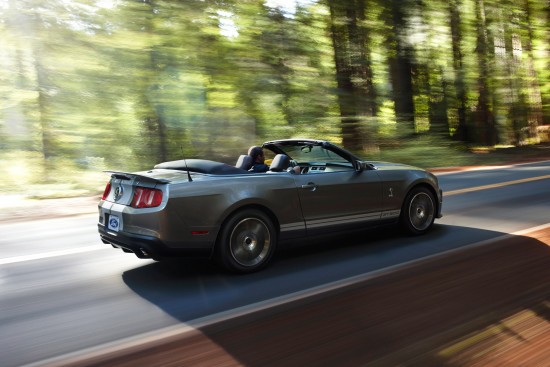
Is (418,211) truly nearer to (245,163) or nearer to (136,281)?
(245,163)

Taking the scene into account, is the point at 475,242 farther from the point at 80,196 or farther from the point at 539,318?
the point at 80,196

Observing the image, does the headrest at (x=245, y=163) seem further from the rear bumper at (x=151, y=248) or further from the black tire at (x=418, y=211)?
the black tire at (x=418, y=211)

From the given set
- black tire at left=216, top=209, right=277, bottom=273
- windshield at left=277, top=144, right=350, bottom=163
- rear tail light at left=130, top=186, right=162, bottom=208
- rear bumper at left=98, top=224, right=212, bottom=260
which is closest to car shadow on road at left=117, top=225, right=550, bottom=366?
black tire at left=216, top=209, right=277, bottom=273

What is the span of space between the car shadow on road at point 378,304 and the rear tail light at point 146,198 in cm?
78

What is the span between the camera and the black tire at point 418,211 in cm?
640

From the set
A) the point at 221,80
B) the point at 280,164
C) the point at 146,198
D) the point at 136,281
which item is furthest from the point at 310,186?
the point at 221,80

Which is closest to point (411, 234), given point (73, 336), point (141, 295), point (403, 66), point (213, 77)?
point (141, 295)

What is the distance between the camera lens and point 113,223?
196 inches

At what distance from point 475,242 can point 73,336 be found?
15.1 ft

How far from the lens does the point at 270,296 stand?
173 inches

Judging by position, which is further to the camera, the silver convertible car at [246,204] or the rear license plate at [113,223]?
the rear license plate at [113,223]

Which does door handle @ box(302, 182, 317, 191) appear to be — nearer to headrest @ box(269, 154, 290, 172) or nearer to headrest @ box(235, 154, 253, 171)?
headrest @ box(269, 154, 290, 172)

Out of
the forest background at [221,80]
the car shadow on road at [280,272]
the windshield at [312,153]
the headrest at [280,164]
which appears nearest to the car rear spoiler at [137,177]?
the car shadow on road at [280,272]

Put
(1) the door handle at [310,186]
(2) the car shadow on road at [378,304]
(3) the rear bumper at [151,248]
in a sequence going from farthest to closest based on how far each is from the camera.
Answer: (1) the door handle at [310,186] < (3) the rear bumper at [151,248] < (2) the car shadow on road at [378,304]
